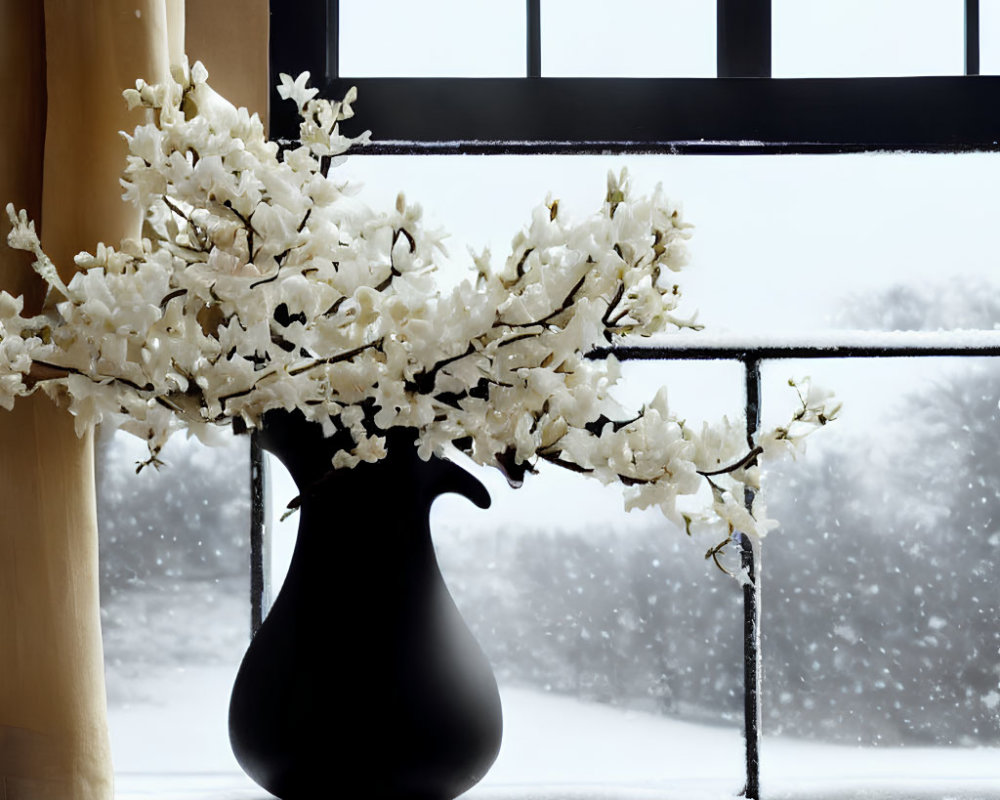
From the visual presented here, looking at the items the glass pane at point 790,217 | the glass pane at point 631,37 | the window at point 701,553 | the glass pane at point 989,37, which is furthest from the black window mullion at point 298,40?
the glass pane at point 989,37

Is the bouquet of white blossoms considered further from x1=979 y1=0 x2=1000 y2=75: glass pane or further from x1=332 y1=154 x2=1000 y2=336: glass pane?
x1=979 y1=0 x2=1000 y2=75: glass pane

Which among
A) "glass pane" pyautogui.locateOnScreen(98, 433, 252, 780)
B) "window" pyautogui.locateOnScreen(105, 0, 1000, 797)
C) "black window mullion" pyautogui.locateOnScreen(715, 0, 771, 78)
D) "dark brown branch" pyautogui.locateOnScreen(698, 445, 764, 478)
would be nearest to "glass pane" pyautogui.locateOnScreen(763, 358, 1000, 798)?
"window" pyautogui.locateOnScreen(105, 0, 1000, 797)

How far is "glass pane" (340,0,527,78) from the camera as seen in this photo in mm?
1307

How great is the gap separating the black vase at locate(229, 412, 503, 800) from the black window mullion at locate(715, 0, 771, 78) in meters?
0.81

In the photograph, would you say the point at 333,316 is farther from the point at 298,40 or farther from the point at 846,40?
the point at 846,40

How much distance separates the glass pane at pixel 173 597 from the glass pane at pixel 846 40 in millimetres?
963

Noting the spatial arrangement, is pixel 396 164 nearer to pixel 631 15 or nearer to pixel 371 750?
Result: pixel 631 15

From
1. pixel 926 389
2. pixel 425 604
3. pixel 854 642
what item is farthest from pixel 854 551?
pixel 425 604

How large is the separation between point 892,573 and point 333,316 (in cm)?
95

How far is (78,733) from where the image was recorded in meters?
0.81

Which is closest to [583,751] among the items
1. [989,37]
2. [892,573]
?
[892,573]

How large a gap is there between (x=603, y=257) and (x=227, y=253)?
24 cm

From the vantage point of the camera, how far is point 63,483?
32.9 inches

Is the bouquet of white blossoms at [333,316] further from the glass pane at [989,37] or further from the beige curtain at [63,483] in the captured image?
the glass pane at [989,37]
